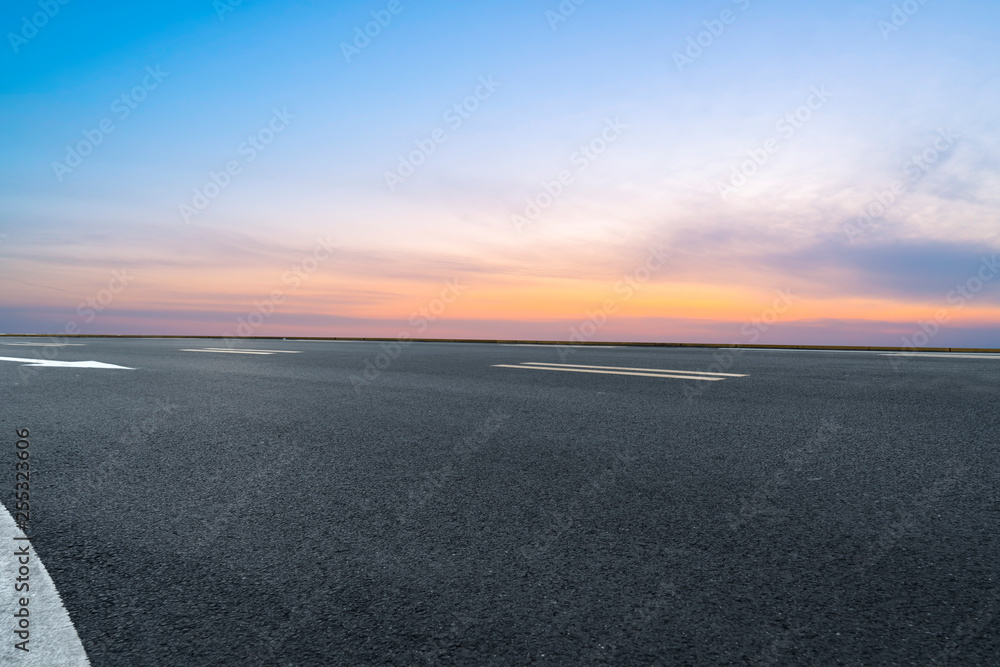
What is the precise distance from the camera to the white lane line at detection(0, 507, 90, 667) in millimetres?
1854

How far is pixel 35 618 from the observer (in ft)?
6.86

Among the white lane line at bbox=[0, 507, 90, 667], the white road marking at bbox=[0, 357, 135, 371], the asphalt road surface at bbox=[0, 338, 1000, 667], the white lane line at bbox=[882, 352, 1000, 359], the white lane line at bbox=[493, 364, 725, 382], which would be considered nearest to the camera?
the white lane line at bbox=[0, 507, 90, 667]

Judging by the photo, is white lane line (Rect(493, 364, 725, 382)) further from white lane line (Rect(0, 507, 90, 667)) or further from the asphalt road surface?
white lane line (Rect(0, 507, 90, 667))

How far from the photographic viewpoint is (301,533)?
9.57 ft

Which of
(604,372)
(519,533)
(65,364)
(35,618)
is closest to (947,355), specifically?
(604,372)

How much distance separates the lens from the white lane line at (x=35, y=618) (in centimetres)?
185

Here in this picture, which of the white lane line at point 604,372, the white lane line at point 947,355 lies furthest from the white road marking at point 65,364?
the white lane line at point 947,355

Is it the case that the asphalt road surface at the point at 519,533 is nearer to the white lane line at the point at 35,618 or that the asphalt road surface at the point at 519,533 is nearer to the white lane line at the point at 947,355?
the white lane line at the point at 35,618

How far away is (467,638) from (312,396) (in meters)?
6.09

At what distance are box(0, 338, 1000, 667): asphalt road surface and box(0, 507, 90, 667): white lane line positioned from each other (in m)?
0.02

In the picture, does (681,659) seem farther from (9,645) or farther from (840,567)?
(9,645)

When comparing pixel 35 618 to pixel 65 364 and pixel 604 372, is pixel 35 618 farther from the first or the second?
pixel 65 364

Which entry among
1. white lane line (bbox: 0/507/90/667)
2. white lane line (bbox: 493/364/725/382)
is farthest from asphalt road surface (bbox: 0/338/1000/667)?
white lane line (bbox: 493/364/725/382)

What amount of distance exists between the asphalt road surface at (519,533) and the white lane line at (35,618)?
0.06 feet
